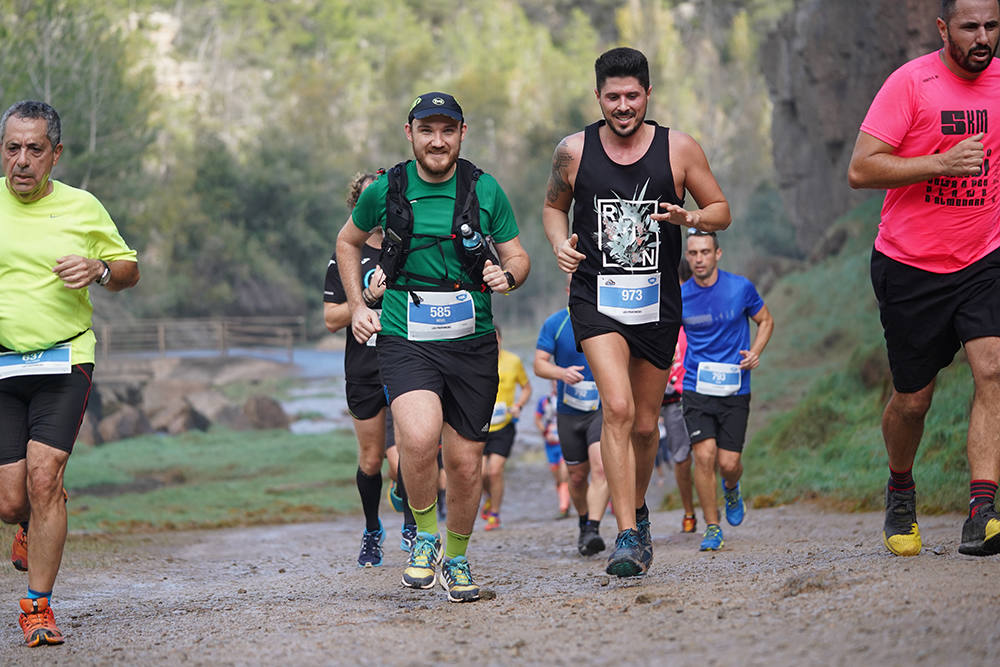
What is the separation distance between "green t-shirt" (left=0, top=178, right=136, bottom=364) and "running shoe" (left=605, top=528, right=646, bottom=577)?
2637 mm

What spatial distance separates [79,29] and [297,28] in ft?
180

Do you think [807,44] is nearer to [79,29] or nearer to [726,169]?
[79,29]

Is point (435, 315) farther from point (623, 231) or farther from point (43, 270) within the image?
point (43, 270)

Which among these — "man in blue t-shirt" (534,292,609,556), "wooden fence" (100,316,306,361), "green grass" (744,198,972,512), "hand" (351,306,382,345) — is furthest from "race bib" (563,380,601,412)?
"wooden fence" (100,316,306,361)

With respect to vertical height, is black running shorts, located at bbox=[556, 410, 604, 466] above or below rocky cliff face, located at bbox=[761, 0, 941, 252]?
below

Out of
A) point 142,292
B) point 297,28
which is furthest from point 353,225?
point 297,28

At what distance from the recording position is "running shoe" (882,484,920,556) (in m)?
5.93

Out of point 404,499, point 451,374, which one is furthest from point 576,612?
point 404,499

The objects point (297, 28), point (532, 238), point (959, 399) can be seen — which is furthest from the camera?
point (297, 28)

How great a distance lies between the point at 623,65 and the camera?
620cm

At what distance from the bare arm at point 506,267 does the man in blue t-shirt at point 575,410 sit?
345cm

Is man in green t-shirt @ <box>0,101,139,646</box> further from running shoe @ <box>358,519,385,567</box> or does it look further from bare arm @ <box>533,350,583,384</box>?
bare arm @ <box>533,350,583,384</box>

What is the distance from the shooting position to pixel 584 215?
20.8 ft

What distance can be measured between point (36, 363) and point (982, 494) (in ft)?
14.0
